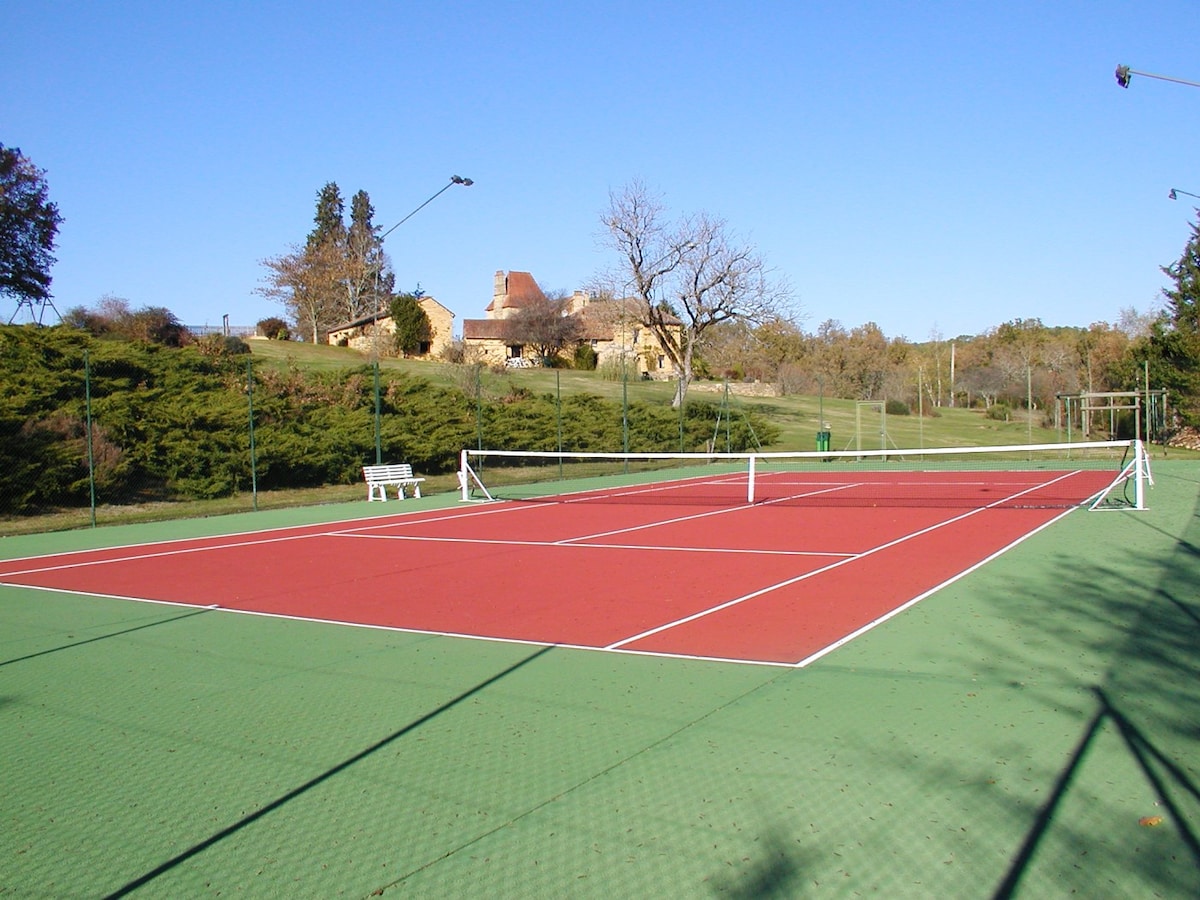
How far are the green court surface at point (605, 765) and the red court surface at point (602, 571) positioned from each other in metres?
0.77

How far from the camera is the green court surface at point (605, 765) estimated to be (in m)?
4.00

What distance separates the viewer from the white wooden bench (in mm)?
22938

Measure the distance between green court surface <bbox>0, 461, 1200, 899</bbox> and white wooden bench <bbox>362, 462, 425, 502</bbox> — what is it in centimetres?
1429

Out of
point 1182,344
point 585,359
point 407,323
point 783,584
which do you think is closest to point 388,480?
point 783,584

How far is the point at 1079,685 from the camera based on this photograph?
20.8ft

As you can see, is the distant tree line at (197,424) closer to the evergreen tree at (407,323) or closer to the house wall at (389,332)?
the house wall at (389,332)

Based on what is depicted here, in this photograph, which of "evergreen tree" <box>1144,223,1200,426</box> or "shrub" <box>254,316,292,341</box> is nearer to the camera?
"evergreen tree" <box>1144,223,1200,426</box>

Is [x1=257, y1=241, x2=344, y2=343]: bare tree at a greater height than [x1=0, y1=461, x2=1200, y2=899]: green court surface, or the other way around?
[x1=257, y1=241, x2=344, y2=343]: bare tree

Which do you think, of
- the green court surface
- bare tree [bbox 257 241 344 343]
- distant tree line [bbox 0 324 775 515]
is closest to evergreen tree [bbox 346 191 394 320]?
bare tree [bbox 257 241 344 343]

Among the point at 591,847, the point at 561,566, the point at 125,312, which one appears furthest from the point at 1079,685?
the point at 125,312

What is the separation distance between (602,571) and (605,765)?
6.56 metres

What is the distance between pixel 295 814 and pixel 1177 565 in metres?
9.70

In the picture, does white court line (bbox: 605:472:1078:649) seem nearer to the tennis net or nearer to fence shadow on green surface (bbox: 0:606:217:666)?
the tennis net

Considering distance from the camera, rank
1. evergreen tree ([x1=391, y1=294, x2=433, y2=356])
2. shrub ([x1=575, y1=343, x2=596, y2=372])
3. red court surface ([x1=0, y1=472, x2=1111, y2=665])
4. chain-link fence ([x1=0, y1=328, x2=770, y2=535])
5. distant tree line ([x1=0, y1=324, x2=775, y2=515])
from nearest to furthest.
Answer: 1. red court surface ([x1=0, y1=472, x2=1111, y2=665])
2. chain-link fence ([x1=0, y1=328, x2=770, y2=535])
3. distant tree line ([x1=0, y1=324, x2=775, y2=515])
4. evergreen tree ([x1=391, y1=294, x2=433, y2=356])
5. shrub ([x1=575, y1=343, x2=596, y2=372])
